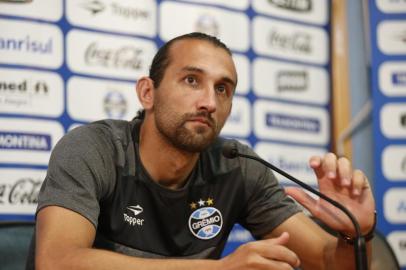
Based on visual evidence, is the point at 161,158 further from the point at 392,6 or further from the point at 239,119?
the point at 392,6

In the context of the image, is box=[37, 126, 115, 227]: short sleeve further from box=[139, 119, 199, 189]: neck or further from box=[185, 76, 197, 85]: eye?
box=[185, 76, 197, 85]: eye

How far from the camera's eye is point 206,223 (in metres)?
2.04

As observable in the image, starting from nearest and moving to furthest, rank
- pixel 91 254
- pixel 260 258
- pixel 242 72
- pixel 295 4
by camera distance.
Result: pixel 260 258 < pixel 91 254 < pixel 242 72 < pixel 295 4

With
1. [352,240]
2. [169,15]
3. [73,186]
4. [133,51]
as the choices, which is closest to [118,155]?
[73,186]

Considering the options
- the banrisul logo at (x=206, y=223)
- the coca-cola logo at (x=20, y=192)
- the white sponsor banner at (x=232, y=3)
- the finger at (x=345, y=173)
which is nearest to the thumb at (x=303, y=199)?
the finger at (x=345, y=173)

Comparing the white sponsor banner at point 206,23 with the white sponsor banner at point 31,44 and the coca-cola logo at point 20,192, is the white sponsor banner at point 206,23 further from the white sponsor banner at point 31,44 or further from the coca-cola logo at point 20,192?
the coca-cola logo at point 20,192

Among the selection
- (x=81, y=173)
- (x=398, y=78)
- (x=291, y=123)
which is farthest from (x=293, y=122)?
(x=81, y=173)

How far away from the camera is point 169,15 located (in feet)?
10.5

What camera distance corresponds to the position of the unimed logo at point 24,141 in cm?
265

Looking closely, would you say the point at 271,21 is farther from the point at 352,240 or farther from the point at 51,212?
the point at 51,212

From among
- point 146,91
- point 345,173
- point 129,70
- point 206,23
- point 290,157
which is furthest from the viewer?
point 290,157

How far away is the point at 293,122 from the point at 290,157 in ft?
0.68

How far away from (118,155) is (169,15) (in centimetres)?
143

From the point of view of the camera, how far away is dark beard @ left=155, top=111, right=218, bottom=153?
1.93m
